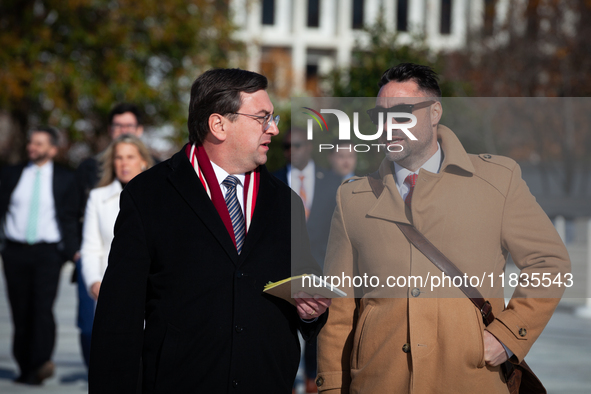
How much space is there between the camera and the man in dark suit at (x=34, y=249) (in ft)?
21.2

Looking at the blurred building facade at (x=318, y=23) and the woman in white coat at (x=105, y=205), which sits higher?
the blurred building facade at (x=318, y=23)

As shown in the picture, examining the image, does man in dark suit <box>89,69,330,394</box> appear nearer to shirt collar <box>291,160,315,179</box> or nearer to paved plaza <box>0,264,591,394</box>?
shirt collar <box>291,160,315,179</box>

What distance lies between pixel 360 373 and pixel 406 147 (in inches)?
33.3

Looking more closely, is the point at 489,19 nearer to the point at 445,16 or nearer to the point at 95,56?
the point at 95,56

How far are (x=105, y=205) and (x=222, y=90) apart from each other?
86.1 inches

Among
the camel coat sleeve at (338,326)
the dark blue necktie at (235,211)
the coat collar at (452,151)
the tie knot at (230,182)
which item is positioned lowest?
the camel coat sleeve at (338,326)

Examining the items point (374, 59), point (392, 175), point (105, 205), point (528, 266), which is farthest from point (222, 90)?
point (374, 59)

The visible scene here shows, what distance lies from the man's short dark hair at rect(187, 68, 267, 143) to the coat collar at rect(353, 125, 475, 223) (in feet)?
1.95

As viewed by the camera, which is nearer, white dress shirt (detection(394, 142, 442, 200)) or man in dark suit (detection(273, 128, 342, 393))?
white dress shirt (detection(394, 142, 442, 200))

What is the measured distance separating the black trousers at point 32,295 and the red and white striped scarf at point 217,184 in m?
4.15

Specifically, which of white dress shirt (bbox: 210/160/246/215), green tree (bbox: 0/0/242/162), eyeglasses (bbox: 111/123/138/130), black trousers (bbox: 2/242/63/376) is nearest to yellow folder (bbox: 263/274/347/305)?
white dress shirt (bbox: 210/160/246/215)

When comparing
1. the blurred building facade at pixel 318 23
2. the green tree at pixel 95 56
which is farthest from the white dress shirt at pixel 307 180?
the blurred building facade at pixel 318 23

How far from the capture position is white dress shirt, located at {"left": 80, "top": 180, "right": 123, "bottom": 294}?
4594mm

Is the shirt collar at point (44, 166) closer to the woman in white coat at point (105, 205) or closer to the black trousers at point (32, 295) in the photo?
the black trousers at point (32, 295)
